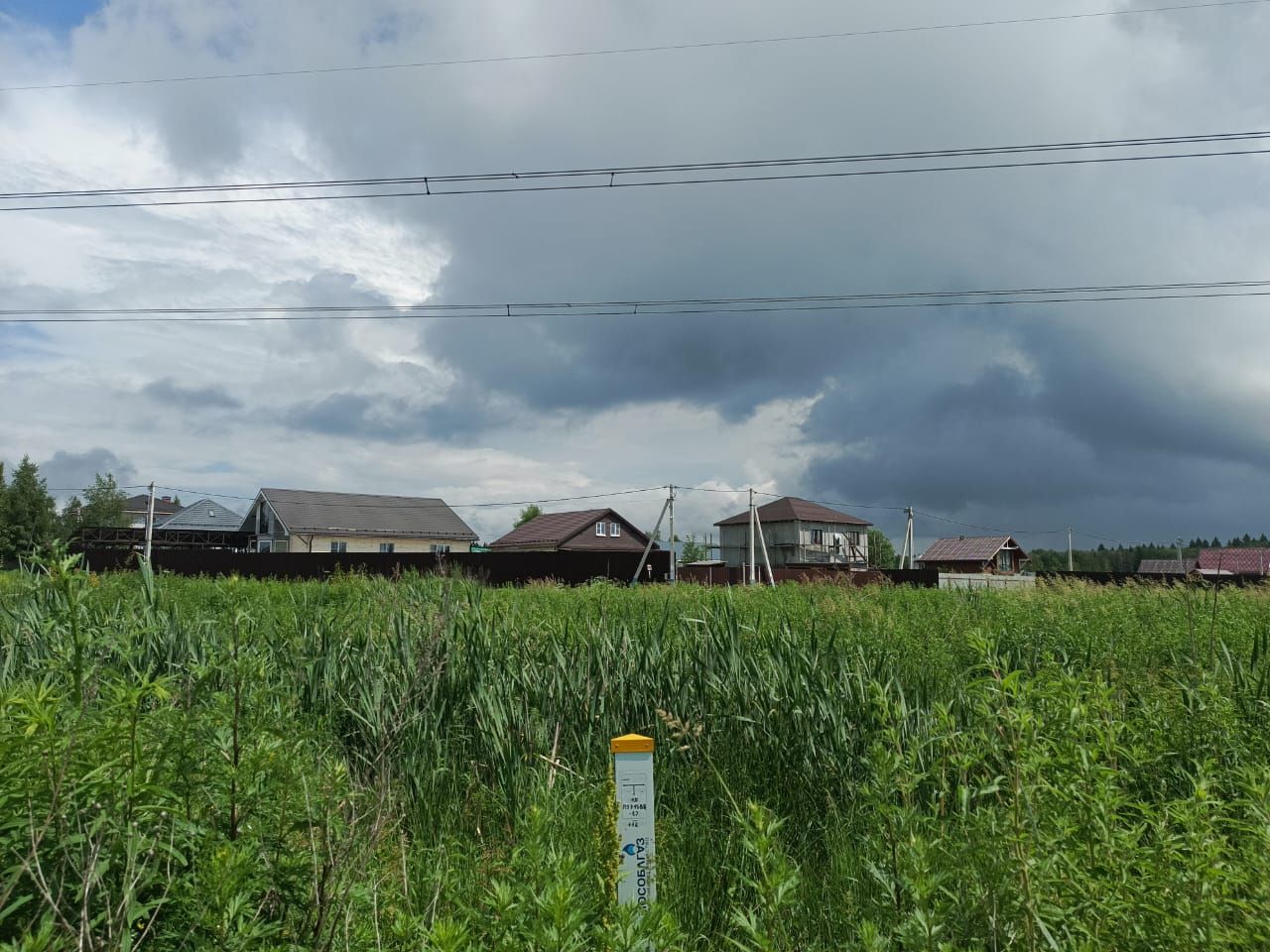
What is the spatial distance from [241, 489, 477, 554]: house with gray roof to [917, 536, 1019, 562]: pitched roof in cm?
3602

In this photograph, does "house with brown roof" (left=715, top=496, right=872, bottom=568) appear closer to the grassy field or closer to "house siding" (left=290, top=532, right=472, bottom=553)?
"house siding" (left=290, top=532, right=472, bottom=553)

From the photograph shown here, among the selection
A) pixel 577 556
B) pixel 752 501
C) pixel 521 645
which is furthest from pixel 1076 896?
pixel 752 501

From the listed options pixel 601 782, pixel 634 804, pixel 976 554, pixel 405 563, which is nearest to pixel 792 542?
pixel 976 554

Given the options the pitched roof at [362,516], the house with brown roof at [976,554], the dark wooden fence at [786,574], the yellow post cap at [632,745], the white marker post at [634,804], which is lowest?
the white marker post at [634,804]

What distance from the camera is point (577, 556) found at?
24.4m

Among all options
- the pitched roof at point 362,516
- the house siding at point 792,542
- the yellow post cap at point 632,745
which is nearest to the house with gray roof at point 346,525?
the pitched roof at point 362,516

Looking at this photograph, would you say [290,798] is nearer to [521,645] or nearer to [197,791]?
[197,791]

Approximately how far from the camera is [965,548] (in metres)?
62.2

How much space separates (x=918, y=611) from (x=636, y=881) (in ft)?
23.0

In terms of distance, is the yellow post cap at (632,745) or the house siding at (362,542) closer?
the yellow post cap at (632,745)

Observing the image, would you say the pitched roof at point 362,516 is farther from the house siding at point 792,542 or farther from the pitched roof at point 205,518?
the house siding at point 792,542

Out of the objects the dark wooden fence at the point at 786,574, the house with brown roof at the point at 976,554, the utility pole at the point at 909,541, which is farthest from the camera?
the house with brown roof at the point at 976,554

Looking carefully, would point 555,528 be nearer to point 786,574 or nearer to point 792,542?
point 792,542

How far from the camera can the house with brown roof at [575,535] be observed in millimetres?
48844
